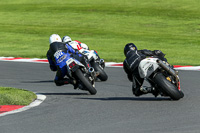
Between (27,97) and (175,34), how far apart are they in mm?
24255

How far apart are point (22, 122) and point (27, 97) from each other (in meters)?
2.74

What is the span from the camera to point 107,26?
126 ft

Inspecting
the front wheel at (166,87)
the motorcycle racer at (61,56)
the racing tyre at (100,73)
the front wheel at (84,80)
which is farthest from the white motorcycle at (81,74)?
the racing tyre at (100,73)

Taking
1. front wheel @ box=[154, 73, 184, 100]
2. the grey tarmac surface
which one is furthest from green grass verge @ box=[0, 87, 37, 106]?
front wheel @ box=[154, 73, 184, 100]

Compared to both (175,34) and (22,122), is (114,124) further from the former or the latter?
(175,34)

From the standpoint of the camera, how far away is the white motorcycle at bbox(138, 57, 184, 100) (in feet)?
32.8

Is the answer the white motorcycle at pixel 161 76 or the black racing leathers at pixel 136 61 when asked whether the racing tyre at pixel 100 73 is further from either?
the white motorcycle at pixel 161 76

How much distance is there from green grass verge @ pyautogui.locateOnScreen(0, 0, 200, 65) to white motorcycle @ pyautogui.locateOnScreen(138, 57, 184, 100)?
31.8ft

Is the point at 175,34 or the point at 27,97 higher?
the point at 27,97

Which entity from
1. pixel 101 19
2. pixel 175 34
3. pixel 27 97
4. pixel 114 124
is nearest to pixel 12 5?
pixel 101 19

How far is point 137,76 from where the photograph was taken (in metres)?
10.7

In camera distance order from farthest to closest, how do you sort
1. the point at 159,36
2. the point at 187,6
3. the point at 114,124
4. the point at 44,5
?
the point at 44,5 → the point at 187,6 → the point at 159,36 → the point at 114,124

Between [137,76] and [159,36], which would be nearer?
[137,76]

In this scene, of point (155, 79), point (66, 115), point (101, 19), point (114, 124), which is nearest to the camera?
point (114, 124)
